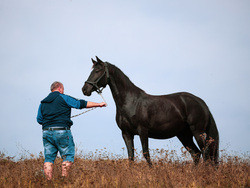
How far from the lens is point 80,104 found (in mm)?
6621

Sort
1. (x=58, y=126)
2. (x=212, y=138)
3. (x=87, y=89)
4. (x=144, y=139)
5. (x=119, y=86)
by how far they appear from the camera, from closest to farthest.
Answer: (x=58, y=126)
(x=144, y=139)
(x=87, y=89)
(x=119, y=86)
(x=212, y=138)

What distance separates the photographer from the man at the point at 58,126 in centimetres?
652

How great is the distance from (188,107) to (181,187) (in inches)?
149

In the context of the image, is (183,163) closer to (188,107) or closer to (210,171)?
(210,171)

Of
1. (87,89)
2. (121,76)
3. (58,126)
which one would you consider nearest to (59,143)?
(58,126)

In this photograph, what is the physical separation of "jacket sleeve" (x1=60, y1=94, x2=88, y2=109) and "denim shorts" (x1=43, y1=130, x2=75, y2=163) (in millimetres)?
564

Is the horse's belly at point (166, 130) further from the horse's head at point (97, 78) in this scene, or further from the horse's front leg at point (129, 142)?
the horse's head at point (97, 78)

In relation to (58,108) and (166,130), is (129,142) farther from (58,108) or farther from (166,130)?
(58,108)

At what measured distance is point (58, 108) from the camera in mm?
6594

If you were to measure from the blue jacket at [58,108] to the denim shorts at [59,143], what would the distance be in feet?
0.56

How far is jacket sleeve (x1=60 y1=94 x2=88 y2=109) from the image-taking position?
6.60 metres

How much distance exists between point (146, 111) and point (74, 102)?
8.24ft

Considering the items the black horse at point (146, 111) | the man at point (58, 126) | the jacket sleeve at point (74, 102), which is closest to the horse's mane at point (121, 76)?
the black horse at point (146, 111)

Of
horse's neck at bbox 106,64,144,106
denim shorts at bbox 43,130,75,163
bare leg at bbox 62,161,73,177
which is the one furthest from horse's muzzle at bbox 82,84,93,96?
bare leg at bbox 62,161,73,177
